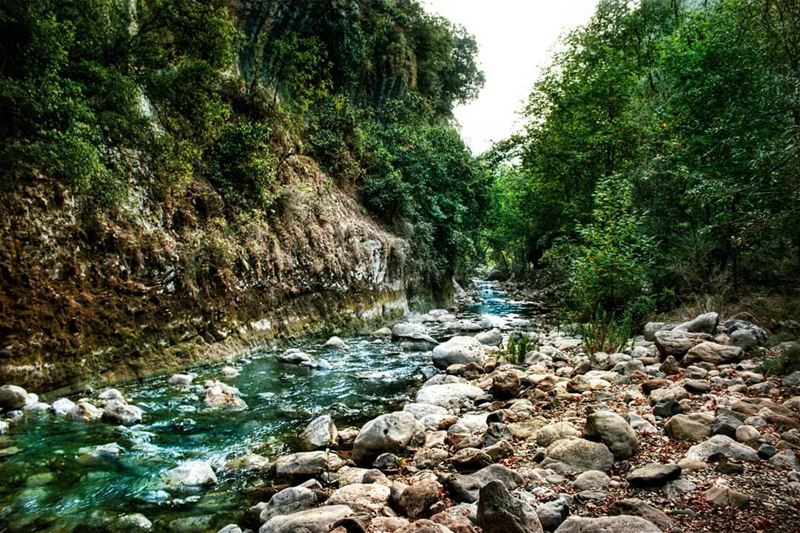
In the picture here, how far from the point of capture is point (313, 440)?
15.2 feet

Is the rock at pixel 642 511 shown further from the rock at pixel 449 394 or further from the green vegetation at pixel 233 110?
the green vegetation at pixel 233 110

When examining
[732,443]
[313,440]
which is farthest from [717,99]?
[313,440]

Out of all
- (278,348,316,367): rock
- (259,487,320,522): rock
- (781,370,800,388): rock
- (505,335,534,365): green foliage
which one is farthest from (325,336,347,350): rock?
(781,370,800,388): rock

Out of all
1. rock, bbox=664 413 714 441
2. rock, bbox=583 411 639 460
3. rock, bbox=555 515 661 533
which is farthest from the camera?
rock, bbox=664 413 714 441

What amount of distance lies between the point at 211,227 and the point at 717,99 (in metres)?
11.7

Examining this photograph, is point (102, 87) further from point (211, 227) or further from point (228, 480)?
point (228, 480)

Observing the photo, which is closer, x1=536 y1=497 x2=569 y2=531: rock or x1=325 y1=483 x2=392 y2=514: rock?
x1=536 y1=497 x2=569 y2=531: rock

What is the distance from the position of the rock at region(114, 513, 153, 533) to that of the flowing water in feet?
0.24

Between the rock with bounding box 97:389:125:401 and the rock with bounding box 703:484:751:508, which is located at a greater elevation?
the rock with bounding box 97:389:125:401

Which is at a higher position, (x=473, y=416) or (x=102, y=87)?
(x=102, y=87)

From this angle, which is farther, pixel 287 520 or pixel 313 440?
pixel 313 440

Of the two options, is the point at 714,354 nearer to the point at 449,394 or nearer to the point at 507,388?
the point at 507,388

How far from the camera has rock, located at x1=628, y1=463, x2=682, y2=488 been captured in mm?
2832

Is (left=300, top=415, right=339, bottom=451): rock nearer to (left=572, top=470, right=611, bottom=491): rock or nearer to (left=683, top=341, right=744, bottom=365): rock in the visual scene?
(left=572, top=470, right=611, bottom=491): rock
